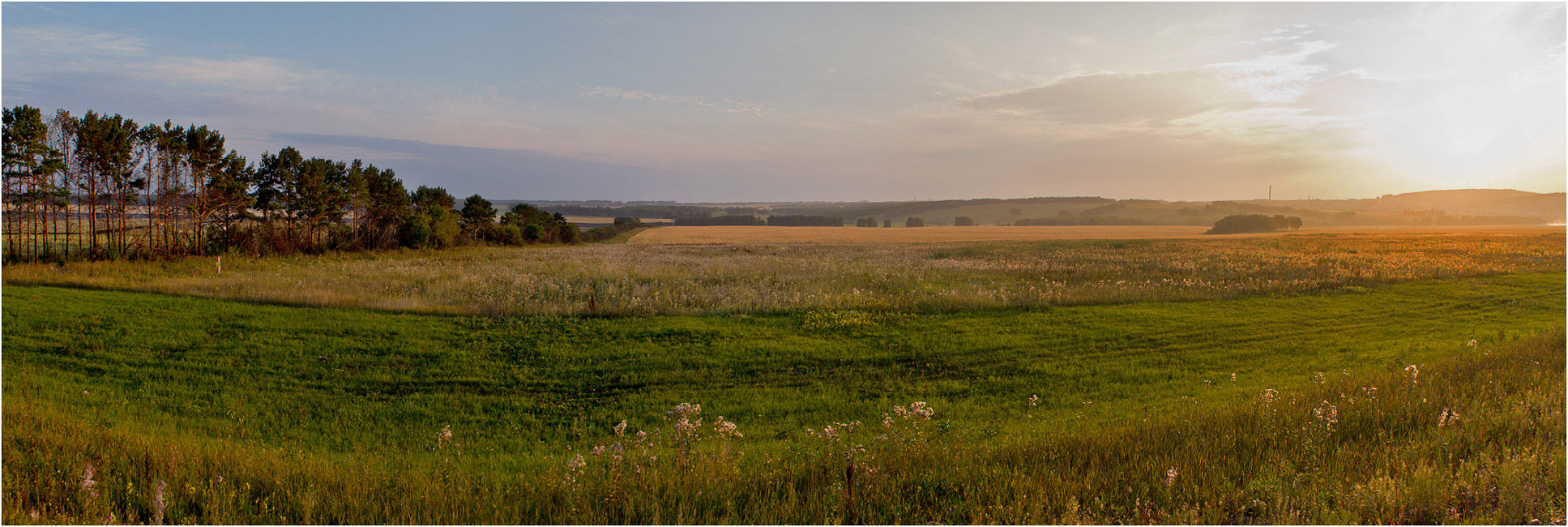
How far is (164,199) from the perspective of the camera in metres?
32.4

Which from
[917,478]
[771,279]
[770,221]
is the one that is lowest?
[771,279]

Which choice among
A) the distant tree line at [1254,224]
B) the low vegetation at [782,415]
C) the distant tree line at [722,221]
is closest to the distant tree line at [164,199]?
the low vegetation at [782,415]

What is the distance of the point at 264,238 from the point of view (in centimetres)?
4047

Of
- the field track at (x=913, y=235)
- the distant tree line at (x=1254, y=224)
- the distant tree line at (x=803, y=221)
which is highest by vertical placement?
the distant tree line at (x=1254, y=224)

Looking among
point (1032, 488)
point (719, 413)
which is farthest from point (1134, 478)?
point (719, 413)

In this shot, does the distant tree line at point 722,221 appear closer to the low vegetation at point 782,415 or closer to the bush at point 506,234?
the bush at point 506,234

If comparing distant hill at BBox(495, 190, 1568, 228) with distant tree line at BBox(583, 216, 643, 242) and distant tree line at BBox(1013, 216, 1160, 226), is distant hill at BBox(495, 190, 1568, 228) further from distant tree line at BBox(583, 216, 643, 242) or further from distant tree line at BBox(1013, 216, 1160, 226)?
distant tree line at BBox(583, 216, 643, 242)

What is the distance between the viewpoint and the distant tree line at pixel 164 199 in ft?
89.8

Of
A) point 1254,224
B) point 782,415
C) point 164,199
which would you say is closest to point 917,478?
point 782,415

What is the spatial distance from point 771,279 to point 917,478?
21.9 m

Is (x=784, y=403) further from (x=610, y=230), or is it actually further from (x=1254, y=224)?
(x=1254, y=224)

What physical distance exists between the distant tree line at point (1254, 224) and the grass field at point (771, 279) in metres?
60.9

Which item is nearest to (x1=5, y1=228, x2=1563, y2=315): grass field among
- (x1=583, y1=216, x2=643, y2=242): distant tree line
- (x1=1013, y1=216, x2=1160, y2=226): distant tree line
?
(x1=583, y1=216, x2=643, y2=242): distant tree line

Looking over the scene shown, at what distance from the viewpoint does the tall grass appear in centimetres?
452
